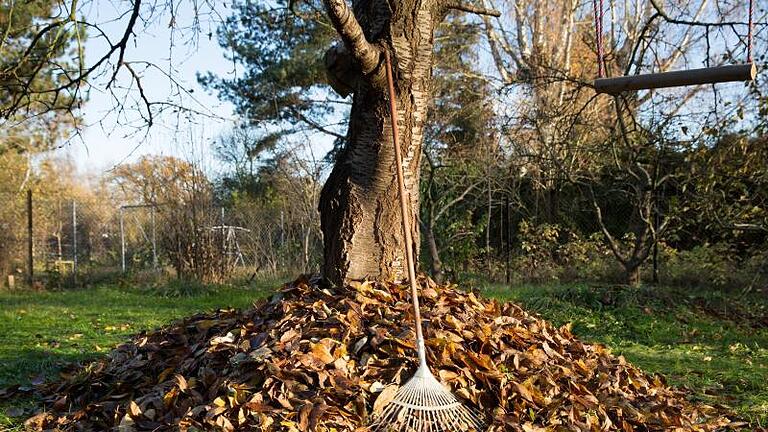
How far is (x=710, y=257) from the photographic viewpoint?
9789 mm

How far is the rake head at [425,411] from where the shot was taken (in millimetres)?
3016

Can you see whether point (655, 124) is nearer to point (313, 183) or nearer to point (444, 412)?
point (313, 183)

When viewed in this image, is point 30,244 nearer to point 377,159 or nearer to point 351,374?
point 377,159

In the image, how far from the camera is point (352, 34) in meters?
3.70

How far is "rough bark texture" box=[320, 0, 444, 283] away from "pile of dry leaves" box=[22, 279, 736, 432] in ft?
Answer: 0.71

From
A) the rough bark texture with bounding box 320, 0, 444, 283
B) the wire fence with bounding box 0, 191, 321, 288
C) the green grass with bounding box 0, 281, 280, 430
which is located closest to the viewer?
the rough bark texture with bounding box 320, 0, 444, 283

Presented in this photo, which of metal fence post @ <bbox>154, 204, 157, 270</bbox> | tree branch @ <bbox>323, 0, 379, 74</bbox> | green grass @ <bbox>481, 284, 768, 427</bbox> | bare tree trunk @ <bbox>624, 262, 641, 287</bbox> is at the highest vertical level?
tree branch @ <bbox>323, 0, 379, 74</bbox>

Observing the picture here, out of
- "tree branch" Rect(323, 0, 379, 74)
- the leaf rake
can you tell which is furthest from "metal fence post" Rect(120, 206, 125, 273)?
the leaf rake

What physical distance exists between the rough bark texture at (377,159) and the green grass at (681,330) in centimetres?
239

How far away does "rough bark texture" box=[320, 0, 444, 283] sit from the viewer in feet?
13.9

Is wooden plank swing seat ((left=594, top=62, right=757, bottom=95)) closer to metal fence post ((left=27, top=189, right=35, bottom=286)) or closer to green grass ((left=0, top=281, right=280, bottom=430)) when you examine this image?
green grass ((left=0, top=281, right=280, bottom=430))

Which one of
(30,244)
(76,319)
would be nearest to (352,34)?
(76,319)

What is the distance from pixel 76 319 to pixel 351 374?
5.95m

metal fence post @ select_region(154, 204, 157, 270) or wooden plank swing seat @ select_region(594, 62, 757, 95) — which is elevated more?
wooden plank swing seat @ select_region(594, 62, 757, 95)
